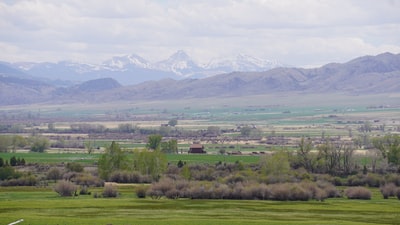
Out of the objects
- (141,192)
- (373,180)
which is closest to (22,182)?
(141,192)

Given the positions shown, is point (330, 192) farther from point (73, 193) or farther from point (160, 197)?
point (73, 193)

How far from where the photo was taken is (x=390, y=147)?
10456cm

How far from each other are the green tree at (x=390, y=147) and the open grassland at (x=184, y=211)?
2967 centimetres

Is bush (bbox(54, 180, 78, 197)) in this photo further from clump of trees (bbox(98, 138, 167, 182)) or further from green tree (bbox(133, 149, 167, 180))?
green tree (bbox(133, 149, 167, 180))

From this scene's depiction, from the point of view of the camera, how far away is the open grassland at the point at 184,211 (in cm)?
5138

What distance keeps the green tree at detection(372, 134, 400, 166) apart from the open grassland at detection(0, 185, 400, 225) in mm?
29666

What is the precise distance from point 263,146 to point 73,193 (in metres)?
81.0

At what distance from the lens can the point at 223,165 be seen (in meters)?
105

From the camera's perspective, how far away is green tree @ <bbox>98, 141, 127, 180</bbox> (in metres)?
92.8

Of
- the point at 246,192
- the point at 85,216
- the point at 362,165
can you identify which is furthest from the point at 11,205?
the point at 362,165

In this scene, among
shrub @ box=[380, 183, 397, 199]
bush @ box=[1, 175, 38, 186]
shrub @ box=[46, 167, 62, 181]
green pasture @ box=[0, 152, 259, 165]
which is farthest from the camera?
green pasture @ box=[0, 152, 259, 165]

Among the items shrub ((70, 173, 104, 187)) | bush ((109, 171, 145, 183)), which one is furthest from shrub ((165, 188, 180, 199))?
bush ((109, 171, 145, 183))

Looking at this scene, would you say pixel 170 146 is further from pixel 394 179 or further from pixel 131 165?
pixel 394 179

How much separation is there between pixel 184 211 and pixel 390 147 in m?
52.7
